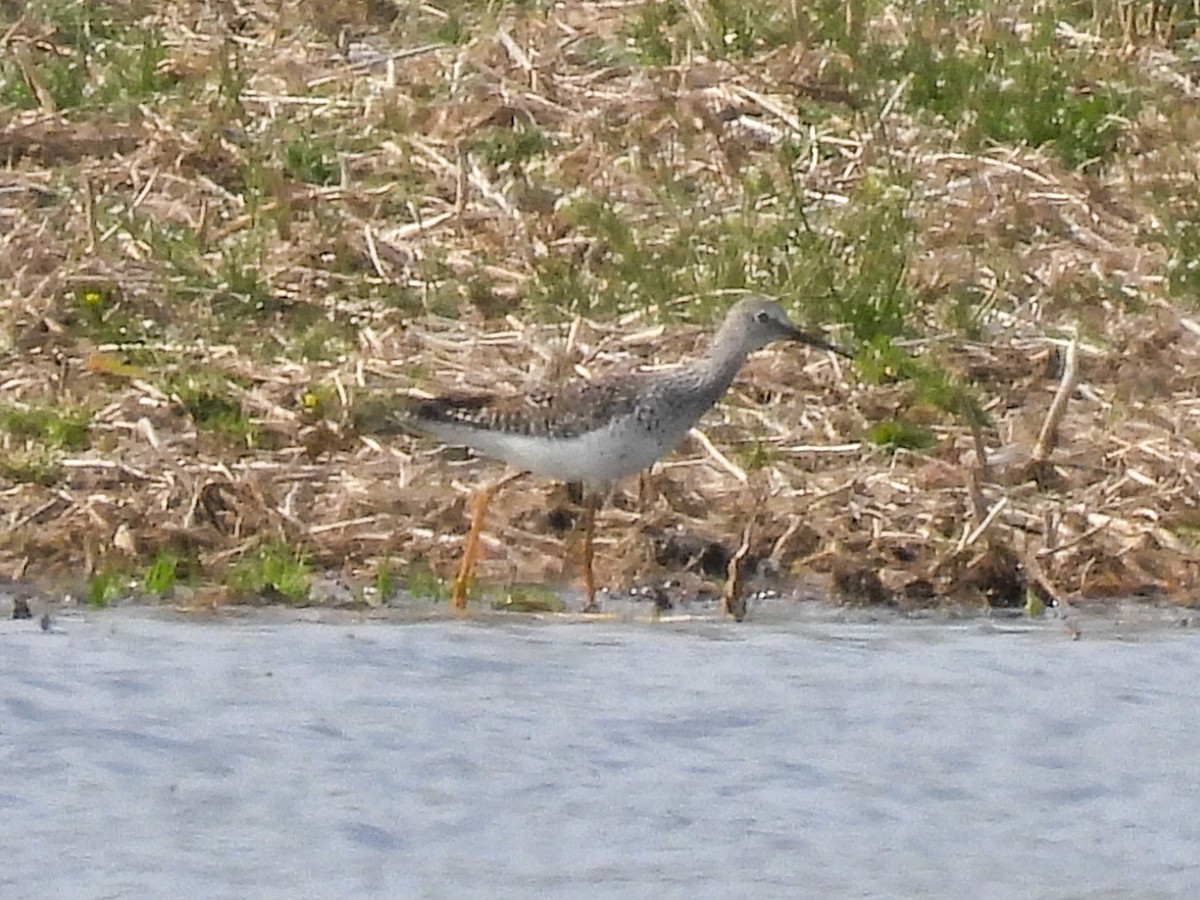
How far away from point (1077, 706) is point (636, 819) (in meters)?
1.47

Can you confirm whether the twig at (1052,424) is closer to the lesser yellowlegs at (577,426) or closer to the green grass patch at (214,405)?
the lesser yellowlegs at (577,426)

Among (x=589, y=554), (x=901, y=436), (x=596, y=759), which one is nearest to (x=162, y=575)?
(x=589, y=554)

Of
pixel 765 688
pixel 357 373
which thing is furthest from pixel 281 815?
pixel 357 373

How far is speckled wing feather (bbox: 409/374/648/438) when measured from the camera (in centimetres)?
1050

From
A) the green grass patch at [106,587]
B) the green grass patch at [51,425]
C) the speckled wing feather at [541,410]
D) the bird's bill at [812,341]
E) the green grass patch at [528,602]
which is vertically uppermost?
the bird's bill at [812,341]

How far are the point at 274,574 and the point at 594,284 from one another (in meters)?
2.70

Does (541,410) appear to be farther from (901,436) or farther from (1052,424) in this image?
(1052,424)

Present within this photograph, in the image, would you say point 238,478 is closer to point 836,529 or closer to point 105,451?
point 105,451

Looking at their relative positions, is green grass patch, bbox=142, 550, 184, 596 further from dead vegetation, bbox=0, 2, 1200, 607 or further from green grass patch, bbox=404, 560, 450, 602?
green grass patch, bbox=404, 560, 450, 602

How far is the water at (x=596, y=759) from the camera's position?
7.46 metres

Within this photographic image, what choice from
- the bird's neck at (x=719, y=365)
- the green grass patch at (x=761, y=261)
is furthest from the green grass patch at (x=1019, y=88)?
the bird's neck at (x=719, y=365)

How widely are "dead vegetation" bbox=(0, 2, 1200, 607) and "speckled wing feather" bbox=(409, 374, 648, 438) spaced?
36cm

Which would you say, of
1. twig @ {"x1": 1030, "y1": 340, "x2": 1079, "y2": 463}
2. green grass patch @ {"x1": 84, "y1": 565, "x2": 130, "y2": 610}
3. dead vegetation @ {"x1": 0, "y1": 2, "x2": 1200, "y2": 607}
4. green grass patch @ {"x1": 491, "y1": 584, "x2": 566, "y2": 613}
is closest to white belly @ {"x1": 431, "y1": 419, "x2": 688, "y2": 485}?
dead vegetation @ {"x1": 0, "y1": 2, "x2": 1200, "y2": 607}

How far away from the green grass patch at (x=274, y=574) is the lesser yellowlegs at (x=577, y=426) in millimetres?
468
